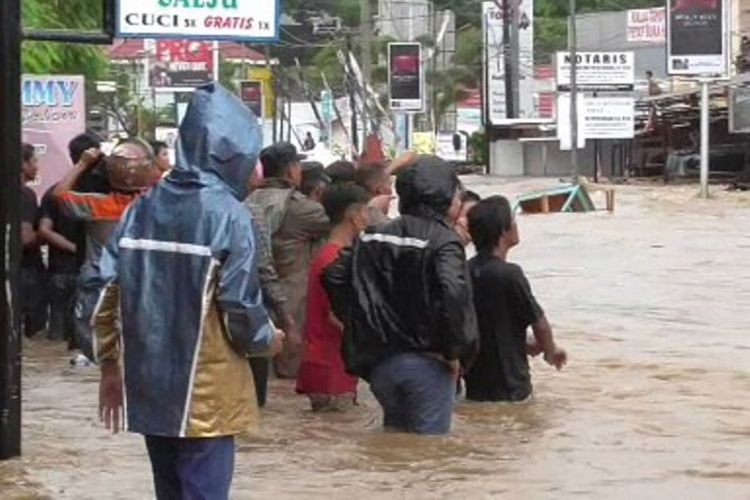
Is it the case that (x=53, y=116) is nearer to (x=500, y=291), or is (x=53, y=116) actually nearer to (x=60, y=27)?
(x=60, y=27)

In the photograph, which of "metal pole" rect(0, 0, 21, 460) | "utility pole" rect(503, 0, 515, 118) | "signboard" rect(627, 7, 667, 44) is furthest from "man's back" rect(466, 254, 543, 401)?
"signboard" rect(627, 7, 667, 44)

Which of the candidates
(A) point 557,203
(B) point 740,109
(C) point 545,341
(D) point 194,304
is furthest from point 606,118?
(D) point 194,304

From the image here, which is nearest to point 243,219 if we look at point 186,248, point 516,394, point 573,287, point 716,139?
point 186,248

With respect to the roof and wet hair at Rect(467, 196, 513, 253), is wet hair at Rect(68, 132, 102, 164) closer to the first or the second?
wet hair at Rect(467, 196, 513, 253)

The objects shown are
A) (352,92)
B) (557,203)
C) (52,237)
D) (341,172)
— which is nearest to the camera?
(341,172)

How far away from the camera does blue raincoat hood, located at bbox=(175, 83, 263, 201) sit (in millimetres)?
5719

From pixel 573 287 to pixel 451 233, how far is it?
40.7ft

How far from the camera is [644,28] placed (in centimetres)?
7394

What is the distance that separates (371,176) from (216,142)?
5.34 m

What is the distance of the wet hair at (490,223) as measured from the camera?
9891 mm

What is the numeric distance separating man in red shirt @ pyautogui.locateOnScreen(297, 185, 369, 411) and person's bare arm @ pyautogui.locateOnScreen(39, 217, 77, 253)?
9.47 feet

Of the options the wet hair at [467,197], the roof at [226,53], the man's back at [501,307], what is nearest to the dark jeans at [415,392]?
the man's back at [501,307]

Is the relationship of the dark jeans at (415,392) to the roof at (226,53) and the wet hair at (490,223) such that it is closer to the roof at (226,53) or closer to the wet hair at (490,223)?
the wet hair at (490,223)

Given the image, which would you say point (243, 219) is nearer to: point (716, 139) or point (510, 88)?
point (716, 139)
